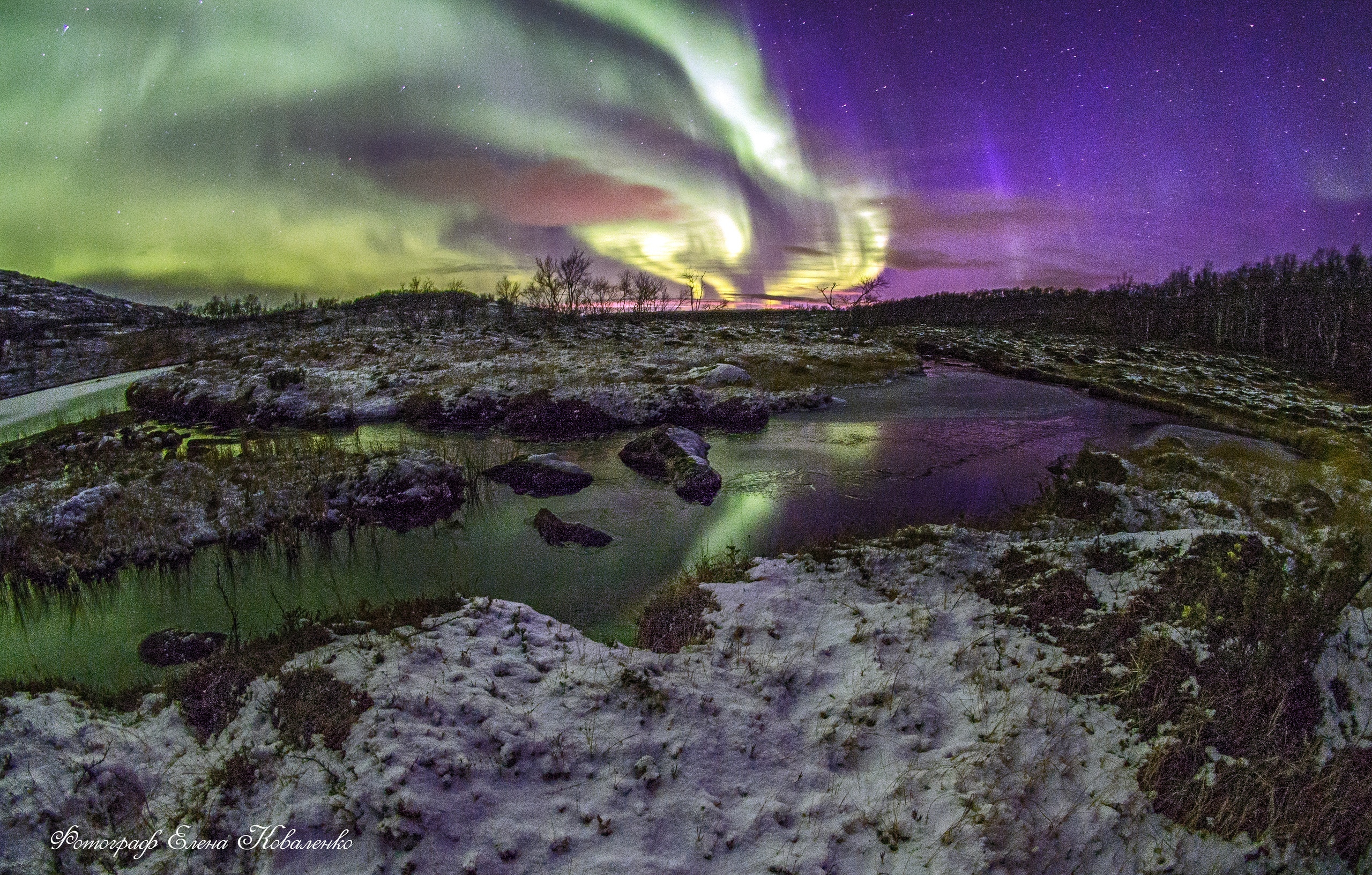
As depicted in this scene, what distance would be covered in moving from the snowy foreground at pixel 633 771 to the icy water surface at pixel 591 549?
2517 mm

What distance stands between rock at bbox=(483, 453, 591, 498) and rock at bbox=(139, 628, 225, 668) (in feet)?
25.0

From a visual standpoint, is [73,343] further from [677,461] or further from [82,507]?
[677,461]

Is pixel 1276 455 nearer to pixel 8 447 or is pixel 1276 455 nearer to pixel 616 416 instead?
pixel 616 416

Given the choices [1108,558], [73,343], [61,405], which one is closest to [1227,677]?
[1108,558]

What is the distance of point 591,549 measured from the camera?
38.4 feet

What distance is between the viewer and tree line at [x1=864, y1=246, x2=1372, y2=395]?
59.1 m

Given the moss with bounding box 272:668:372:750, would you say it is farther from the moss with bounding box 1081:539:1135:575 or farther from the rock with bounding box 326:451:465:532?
the moss with bounding box 1081:539:1135:575

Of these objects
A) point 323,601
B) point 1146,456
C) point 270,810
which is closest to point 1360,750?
point 270,810

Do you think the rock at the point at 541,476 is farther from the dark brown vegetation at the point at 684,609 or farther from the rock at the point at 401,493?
the dark brown vegetation at the point at 684,609

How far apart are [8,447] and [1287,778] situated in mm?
32250

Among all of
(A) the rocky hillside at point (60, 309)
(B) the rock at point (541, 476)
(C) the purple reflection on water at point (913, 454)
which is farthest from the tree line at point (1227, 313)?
(A) the rocky hillside at point (60, 309)

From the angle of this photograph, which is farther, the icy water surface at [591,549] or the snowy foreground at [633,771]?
the icy water surface at [591,549]

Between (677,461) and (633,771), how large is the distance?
11.9m

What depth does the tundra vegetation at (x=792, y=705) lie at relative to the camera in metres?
4.48
